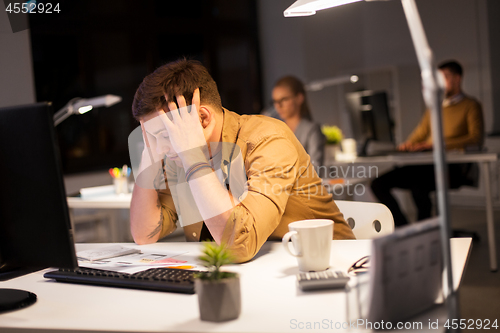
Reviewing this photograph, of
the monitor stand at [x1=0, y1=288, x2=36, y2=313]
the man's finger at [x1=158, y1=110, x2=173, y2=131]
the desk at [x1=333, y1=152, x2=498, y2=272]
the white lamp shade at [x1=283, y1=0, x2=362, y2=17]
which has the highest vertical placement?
the white lamp shade at [x1=283, y1=0, x2=362, y2=17]

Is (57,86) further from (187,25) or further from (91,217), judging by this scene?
(187,25)

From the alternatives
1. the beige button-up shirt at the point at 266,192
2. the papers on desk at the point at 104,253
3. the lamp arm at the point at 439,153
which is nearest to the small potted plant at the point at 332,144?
the beige button-up shirt at the point at 266,192

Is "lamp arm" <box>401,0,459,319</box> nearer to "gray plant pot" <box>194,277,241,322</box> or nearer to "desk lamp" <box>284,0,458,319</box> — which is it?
"desk lamp" <box>284,0,458,319</box>

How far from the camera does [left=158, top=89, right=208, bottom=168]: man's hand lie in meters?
1.17

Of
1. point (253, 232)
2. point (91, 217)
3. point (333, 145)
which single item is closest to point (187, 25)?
point (333, 145)

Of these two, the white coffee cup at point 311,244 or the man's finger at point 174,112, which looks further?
the man's finger at point 174,112

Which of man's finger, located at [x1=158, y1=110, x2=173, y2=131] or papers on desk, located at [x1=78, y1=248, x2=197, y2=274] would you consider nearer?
papers on desk, located at [x1=78, y1=248, x2=197, y2=274]

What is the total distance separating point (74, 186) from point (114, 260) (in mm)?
3149

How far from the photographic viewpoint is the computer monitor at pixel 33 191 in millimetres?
792

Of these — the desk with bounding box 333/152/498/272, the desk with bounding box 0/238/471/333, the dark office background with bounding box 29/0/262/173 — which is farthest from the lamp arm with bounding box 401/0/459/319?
the dark office background with bounding box 29/0/262/173

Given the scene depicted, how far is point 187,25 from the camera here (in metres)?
5.29

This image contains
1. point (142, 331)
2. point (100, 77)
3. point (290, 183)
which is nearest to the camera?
point (142, 331)

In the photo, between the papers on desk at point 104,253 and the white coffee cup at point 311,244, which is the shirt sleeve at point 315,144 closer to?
the papers on desk at point 104,253

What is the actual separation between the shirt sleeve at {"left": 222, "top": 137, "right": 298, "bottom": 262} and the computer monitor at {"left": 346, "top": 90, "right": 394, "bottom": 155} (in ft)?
9.10
